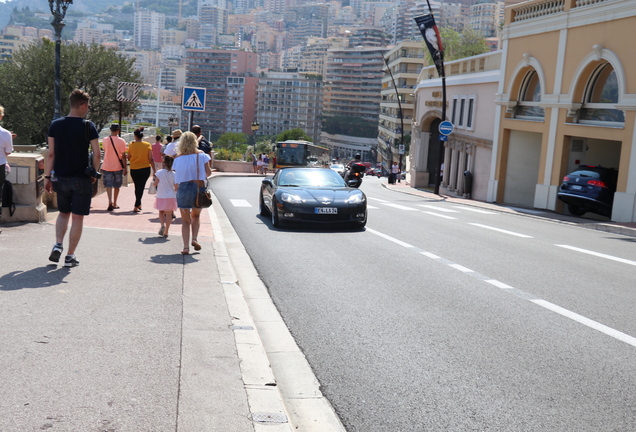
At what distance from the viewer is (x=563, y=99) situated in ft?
89.8

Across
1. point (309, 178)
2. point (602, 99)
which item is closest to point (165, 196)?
point (309, 178)

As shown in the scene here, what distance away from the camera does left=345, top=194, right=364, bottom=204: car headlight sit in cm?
1530

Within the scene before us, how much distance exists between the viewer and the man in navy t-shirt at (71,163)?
8.32 metres

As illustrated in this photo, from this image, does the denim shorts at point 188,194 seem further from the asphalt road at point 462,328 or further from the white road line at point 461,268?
the white road line at point 461,268

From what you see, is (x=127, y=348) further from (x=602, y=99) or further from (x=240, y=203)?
(x=602, y=99)

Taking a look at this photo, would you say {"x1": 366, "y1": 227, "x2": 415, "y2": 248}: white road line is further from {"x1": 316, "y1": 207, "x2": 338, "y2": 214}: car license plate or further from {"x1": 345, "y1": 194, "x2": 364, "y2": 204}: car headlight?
{"x1": 316, "y1": 207, "x2": 338, "y2": 214}: car license plate

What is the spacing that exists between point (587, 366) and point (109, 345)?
12.0 ft

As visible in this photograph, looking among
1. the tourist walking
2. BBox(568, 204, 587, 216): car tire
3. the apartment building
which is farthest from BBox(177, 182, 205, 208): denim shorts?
the apartment building

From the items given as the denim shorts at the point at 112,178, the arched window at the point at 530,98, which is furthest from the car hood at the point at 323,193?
the arched window at the point at 530,98

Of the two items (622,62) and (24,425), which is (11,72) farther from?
(24,425)

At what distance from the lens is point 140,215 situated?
15.3 metres

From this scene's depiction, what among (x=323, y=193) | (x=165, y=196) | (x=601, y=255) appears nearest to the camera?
(x=165, y=196)

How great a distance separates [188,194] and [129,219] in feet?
13.6

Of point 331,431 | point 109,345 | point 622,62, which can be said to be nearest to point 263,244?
point 109,345
